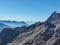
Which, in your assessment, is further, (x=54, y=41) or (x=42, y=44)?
(x=42, y=44)

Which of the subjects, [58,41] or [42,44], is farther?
[42,44]

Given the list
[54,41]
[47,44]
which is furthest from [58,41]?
[47,44]

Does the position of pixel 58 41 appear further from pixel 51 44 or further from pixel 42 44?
pixel 42 44

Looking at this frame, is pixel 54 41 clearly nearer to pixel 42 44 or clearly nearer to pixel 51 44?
pixel 51 44

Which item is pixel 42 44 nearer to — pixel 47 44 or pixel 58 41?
pixel 47 44

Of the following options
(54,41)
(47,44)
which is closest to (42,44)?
(47,44)

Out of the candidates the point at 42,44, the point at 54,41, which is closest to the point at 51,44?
the point at 54,41
